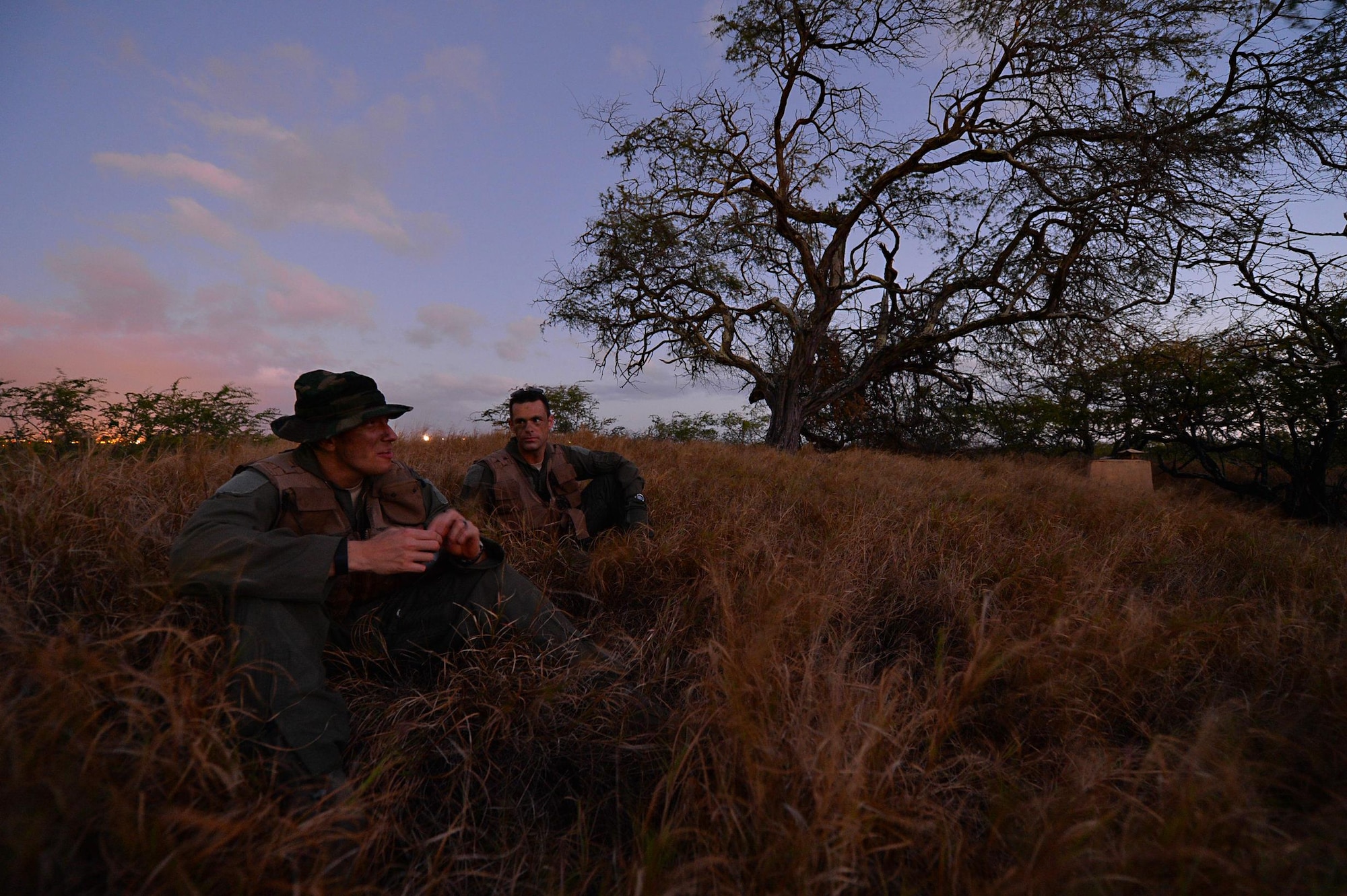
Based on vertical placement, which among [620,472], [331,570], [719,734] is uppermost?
[620,472]

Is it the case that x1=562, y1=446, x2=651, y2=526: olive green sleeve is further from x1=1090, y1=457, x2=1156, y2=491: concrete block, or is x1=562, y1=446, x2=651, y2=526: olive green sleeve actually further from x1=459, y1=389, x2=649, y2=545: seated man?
x1=1090, y1=457, x2=1156, y2=491: concrete block

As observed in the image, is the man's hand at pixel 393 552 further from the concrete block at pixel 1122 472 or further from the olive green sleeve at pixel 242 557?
the concrete block at pixel 1122 472

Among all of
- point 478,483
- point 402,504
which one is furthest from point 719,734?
point 478,483

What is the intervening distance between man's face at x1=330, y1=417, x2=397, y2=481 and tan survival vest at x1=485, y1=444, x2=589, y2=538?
97 cm

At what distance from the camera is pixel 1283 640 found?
2.29 metres

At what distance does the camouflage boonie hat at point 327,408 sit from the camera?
2.24 m

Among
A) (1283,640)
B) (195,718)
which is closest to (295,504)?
(195,718)

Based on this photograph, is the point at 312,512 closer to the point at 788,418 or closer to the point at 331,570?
the point at 331,570

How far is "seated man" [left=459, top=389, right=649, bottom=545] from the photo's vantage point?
3545mm

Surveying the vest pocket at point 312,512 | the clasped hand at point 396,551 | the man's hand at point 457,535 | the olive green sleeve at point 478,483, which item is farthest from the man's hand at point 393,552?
the olive green sleeve at point 478,483

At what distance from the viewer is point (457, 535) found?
223cm

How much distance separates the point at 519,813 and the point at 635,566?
1.38m

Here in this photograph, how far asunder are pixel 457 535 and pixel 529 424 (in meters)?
1.61

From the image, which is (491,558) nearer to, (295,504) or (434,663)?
(434,663)
